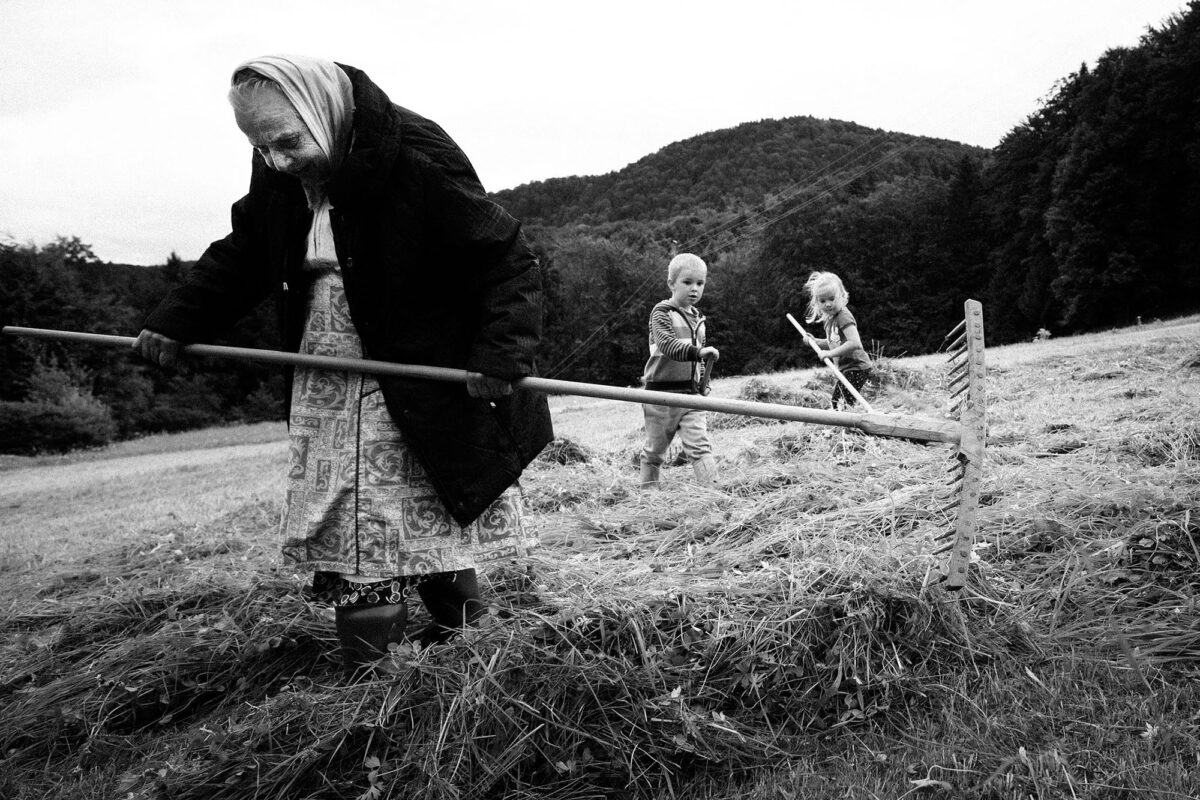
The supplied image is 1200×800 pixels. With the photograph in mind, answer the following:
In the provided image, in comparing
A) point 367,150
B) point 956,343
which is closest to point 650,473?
point 956,343

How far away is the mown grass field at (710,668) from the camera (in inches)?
67.7

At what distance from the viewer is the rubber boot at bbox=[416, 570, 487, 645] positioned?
216cm

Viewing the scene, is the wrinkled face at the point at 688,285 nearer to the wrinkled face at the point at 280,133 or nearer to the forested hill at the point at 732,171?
the wrinkled face at the point at 280,133

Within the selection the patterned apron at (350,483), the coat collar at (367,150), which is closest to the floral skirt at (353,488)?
the patterned apron at (350,483)

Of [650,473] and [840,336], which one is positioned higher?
[840,336]

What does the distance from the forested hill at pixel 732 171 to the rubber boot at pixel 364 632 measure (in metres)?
41.2

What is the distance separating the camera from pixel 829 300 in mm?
5961

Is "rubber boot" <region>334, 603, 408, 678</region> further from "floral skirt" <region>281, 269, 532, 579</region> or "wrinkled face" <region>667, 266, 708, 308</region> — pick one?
"wrinkled face" <region>667, 266, 708, 308</region>

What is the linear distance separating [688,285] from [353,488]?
3.02 meters

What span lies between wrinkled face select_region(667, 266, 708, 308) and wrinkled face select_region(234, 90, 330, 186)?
2953mm

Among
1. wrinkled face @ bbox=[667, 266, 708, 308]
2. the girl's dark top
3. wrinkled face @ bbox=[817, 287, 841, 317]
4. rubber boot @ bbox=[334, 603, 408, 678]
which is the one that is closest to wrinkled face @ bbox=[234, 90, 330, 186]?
the girl's dark top

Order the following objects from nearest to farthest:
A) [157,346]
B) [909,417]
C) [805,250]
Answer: [909,417]
[157,346]
[805,250]

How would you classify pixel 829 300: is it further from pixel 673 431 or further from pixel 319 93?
pixel 319 93

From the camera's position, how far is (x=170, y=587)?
9.78 feet
